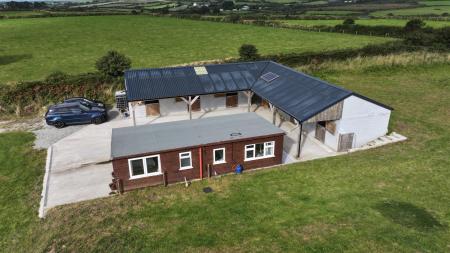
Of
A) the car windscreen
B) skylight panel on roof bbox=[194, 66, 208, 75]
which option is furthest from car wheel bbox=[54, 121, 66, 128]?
skylight panel on roof bbox=[194, 66, 208, 75]

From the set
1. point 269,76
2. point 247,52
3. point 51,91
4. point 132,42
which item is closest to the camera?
point 269,76

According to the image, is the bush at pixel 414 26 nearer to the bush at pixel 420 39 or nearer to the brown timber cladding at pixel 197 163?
the bush at pixel 420 39

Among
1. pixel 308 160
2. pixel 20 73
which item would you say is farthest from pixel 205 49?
pixel 308 160

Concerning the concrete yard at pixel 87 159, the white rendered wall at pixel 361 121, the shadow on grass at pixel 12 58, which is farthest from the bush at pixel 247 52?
the shadow on grass at pixel 12 58

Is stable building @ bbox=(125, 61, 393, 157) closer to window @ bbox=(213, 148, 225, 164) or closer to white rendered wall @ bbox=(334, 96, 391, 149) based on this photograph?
white rendered wall @ bbox=(334, 96, 391, 149)

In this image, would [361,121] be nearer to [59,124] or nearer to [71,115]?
[71,115]

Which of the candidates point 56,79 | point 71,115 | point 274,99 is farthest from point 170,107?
point 56,79

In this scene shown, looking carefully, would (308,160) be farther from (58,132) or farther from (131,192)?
(58,132)
